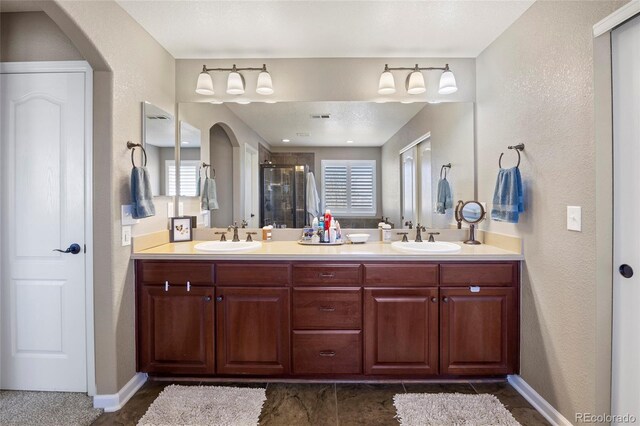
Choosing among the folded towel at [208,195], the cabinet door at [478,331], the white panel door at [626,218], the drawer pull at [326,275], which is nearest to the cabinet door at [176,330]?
the drawer pull at [326,275]

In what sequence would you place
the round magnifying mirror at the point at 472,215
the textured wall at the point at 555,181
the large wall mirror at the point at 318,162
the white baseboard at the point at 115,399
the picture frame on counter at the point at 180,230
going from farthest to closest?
the large wall mirror at the point at 318,162 → the picture frame on counter at the point at 180,230 → the round magnifying mirror at the point at 472,215 → the white baseboard at the point at 115,399 → the textured wall at the point at 555,181

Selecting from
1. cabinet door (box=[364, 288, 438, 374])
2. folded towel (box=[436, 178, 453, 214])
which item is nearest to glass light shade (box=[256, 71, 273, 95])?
folded towel (box=[436, 178, 453, 214])

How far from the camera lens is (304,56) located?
105 inches

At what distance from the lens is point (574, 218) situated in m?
1.66

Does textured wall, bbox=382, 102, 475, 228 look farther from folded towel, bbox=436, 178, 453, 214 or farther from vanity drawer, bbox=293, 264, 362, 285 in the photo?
vanity drawer, bbox=293, 264, 362, 285

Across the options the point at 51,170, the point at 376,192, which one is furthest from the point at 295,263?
the point at 51,170

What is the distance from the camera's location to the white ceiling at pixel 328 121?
272 centimetres

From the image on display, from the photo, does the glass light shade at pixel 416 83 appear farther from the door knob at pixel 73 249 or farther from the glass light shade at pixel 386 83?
the door knob at pixel 73 249

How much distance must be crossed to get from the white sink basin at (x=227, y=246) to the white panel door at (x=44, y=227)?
747 mm

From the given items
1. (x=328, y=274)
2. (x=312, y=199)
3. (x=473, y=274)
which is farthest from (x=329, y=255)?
(x=473, y=274)

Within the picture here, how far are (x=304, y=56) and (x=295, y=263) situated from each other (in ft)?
5.66

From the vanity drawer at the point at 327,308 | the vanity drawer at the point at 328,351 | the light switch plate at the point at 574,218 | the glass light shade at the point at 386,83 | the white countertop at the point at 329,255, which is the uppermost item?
the glass light shade at the point at 386,83

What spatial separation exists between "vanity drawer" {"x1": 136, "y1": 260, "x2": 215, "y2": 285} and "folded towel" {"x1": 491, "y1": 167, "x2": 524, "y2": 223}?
76.6 inches

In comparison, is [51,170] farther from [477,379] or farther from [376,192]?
[477,379]
